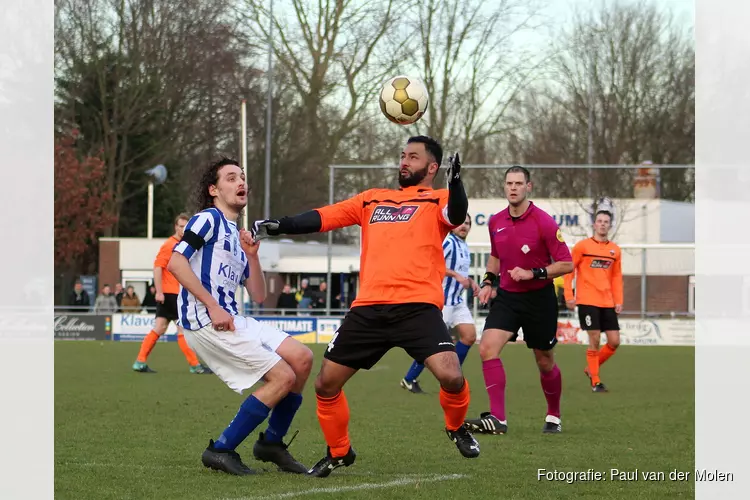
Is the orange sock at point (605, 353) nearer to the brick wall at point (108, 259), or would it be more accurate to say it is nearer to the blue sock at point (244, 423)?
the blue sock at point (244, 423)

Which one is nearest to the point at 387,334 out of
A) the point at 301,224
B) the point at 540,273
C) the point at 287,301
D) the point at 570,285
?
the point at 301,224

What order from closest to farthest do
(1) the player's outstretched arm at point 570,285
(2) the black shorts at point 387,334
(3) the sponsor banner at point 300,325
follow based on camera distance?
1. (2) the black shorts at point 387,334
2. (1) the player's outstretched arm at point 570,285
3. (3) the sponsor banner at point 300,325

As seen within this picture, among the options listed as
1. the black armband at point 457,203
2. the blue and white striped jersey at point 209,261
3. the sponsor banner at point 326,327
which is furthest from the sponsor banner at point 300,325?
the black armband at point 457,203

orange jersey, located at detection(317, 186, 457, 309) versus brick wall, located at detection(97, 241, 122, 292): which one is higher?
orange jersey, located at detection(317, 186, 457, 309)

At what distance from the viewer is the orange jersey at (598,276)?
14.8 metres

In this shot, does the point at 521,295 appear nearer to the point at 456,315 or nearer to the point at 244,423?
the point at 244,423

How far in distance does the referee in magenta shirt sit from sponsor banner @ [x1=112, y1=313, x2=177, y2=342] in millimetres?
20052

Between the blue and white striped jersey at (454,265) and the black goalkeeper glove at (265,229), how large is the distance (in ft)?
24.3

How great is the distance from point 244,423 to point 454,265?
23.9 feet

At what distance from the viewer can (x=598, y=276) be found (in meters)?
14.8

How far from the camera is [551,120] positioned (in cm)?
4266

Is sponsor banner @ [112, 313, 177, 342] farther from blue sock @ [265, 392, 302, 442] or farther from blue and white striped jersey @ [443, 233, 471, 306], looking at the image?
blue sock @ [265, 392, 302, 442]

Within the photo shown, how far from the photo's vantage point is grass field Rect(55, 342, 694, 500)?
665cm

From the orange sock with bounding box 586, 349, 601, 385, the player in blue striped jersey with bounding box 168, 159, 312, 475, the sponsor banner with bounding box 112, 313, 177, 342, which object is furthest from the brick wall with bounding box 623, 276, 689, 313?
the player in blue striped jersey with bounding box 168, 159, 312, 475
